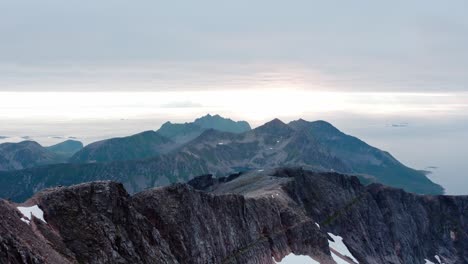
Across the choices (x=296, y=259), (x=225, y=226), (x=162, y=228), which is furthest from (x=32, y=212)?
(x=296, y=259)

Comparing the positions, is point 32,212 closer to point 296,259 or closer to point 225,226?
point 225,226

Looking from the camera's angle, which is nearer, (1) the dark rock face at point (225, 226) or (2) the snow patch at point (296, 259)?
(1) the dark rock face at point (225, 226)

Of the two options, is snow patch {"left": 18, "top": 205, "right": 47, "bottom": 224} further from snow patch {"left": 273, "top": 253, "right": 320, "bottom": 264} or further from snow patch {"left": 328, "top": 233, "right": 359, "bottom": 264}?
snow patch {"left": 328, "top": 233, "right": 359, "bottom": 264}

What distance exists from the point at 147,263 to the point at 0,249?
93.0 feet

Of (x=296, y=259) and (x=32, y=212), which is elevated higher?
(x=32, y=212)

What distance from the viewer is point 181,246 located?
93625mm

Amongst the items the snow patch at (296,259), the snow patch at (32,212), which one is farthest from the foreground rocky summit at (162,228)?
the snow patch at (296,259)

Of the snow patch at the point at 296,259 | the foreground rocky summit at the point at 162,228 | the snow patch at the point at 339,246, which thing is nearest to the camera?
the foreground rocky summit at the point at 162,228

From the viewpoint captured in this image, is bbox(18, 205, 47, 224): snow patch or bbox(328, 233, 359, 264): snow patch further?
bbox(328, 233, 359, 264): snow patch

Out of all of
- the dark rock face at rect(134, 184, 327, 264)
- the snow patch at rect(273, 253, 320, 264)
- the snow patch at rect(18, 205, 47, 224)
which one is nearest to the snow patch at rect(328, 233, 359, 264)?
the dark rock face at rect(134, 184, 327, 264)

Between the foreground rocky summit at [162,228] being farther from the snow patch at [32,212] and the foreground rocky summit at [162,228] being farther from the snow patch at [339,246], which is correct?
the snow patch at [339,246]

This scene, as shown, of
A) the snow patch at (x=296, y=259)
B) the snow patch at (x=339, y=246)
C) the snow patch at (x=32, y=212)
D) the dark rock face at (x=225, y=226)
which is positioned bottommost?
the snow patch at (x=339, y=246)

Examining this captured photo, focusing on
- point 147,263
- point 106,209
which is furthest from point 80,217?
point 147,263

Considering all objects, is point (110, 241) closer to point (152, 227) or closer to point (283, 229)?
point (152, 227)
